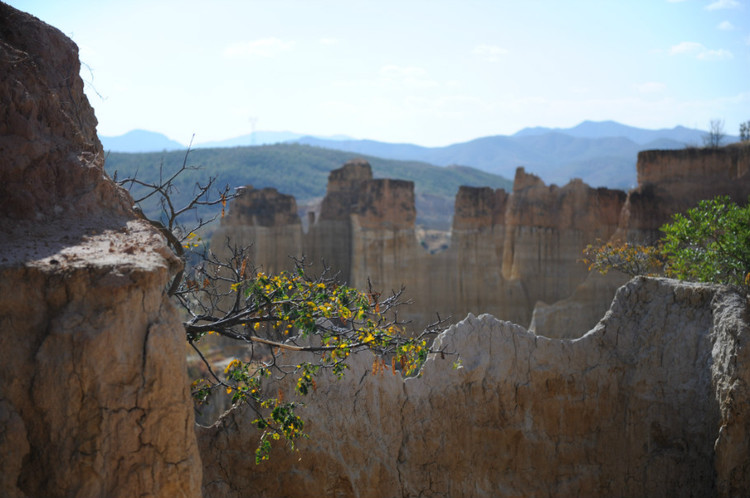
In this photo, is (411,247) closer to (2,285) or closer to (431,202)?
(2,285)

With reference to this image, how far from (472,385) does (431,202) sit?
94.1 metres

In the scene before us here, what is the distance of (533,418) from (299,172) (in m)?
94.8

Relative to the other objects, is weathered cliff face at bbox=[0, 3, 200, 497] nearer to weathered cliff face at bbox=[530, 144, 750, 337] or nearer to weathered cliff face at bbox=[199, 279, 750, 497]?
weathered cliff face at bbox=[199, 279, 750, 497]

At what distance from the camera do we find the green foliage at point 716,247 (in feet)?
33.4

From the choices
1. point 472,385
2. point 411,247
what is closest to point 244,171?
point 411,247

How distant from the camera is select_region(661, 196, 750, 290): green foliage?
33.4 ft

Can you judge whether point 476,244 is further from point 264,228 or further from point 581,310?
point 264,228

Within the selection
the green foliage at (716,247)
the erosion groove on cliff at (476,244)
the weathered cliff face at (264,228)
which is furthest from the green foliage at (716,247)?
the weathered cliff face at (264,228)

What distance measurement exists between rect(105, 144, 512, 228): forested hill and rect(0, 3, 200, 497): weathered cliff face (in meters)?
69.4

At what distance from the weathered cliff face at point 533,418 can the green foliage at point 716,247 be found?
1337 millimetres

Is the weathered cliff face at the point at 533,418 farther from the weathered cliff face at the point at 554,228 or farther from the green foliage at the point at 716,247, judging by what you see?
the weathered cliff face at the point at 554,228

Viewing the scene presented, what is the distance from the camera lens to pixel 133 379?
15.8 ft

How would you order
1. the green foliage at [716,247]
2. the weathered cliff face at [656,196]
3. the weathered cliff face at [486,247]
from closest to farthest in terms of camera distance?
the green foliage at [716,247] < the weathered cliff face at [656,196] < the weathered cliff face at [486,247]

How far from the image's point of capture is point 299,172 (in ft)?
337
